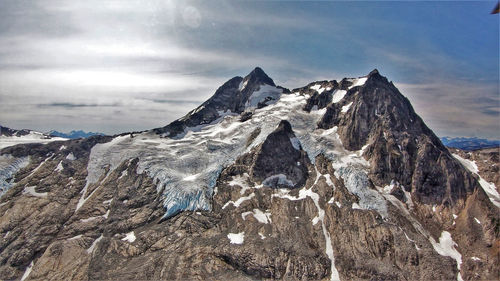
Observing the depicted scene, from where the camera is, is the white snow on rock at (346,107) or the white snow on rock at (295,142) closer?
the white snow on rock at (295,142)

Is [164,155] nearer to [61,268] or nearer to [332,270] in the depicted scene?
[61,268]

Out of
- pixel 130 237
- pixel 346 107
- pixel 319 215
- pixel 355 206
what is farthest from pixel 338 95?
pixel 130 237

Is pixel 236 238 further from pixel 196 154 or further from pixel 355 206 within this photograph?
pixel 196 154

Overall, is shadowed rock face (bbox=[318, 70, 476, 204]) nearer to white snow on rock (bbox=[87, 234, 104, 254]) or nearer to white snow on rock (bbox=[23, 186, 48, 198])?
white snow on rock (bbox=[87, 234, 104, 254])

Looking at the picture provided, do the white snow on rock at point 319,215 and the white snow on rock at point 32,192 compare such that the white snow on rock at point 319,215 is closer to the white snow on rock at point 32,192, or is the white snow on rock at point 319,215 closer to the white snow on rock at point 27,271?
the white snow on rock at point 27,271

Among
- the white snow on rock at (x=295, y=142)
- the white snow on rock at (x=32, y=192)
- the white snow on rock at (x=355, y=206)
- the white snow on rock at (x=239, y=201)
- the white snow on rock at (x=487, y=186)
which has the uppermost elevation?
the white snow on rock at (x=295, y=142)

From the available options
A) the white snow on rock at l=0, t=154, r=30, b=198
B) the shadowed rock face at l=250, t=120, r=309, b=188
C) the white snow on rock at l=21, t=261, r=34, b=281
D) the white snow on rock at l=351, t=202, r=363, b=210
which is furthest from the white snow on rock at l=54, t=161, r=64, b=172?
the white snow on rock at l=351, t=202, r=363, b=210

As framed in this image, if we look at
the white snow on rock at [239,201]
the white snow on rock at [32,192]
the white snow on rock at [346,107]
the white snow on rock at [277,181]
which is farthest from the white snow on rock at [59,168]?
the white snow on rock at [346,107]
